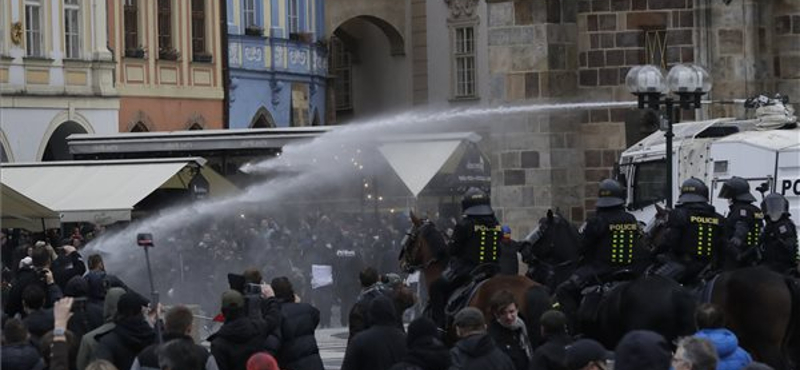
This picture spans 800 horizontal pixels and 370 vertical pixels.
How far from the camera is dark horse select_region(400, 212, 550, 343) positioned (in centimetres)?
1762

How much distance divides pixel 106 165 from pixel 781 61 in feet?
38.1

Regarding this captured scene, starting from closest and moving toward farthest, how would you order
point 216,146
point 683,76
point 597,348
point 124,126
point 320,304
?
point 597,348 < point 683,76 < point 320,304 < point 216,146 < point 124,126

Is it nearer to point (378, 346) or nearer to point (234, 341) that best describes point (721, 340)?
point (378, 346)

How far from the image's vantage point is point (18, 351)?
1431 centimetres

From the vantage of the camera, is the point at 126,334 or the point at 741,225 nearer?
the point at 126,334

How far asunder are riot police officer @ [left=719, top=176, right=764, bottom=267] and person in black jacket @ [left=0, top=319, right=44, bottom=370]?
6494mm

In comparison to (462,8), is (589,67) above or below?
below

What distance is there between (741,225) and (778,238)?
37.3 inches

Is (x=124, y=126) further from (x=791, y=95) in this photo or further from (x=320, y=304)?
(x=791, y=95)

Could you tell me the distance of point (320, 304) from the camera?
35.4m

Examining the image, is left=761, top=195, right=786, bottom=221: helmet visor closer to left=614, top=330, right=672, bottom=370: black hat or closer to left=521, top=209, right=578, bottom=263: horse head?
left=521, top=209, right=578, bottom=263: horse head

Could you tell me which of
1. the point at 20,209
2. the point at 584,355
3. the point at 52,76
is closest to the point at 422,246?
the point at 20,209

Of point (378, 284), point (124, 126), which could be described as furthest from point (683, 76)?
point (124, 126)

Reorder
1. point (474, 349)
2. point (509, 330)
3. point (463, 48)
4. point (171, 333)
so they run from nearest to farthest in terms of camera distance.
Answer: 1. point (474, 349)
2. point (171, 333)
3. point (509, 330)
4. point (463, 48)
